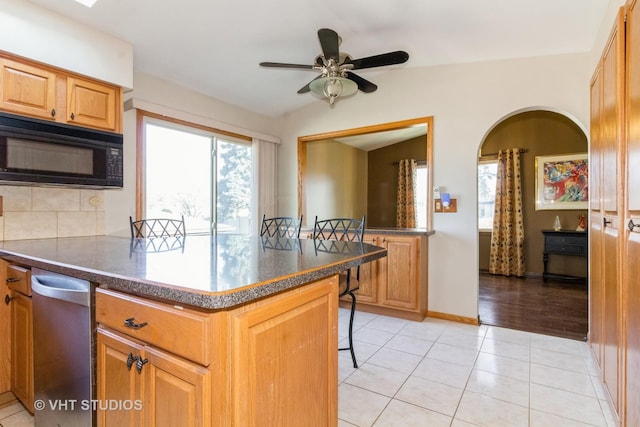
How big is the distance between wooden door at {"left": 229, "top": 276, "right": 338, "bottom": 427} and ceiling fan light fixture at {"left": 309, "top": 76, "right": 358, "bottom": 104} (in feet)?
5.71

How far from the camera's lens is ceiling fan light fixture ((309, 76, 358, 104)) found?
8.16 ft

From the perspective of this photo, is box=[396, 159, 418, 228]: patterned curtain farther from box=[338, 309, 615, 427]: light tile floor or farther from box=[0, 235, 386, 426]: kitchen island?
box=[0, 235, 386, 426]: kitchen island

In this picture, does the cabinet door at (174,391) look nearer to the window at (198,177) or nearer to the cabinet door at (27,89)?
the cabinet door at (27,89)

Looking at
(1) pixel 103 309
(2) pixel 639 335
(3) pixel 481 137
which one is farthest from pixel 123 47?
(2) pixel 639 335

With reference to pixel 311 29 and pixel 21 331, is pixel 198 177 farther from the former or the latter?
pixel 21 331

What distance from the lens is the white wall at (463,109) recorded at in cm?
282

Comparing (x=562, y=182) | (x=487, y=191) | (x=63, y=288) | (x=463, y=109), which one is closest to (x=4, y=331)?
(x=63, y=288)

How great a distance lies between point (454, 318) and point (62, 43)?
393cm

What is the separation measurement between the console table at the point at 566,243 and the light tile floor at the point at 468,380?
2671mm

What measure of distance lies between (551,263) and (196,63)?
5.87m

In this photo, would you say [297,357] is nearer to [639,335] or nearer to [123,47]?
[639,335]

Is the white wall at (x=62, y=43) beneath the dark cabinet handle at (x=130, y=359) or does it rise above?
above

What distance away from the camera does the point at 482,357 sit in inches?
96.0

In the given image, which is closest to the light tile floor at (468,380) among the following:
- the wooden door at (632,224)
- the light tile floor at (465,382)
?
the light tile floor at (465,382)
